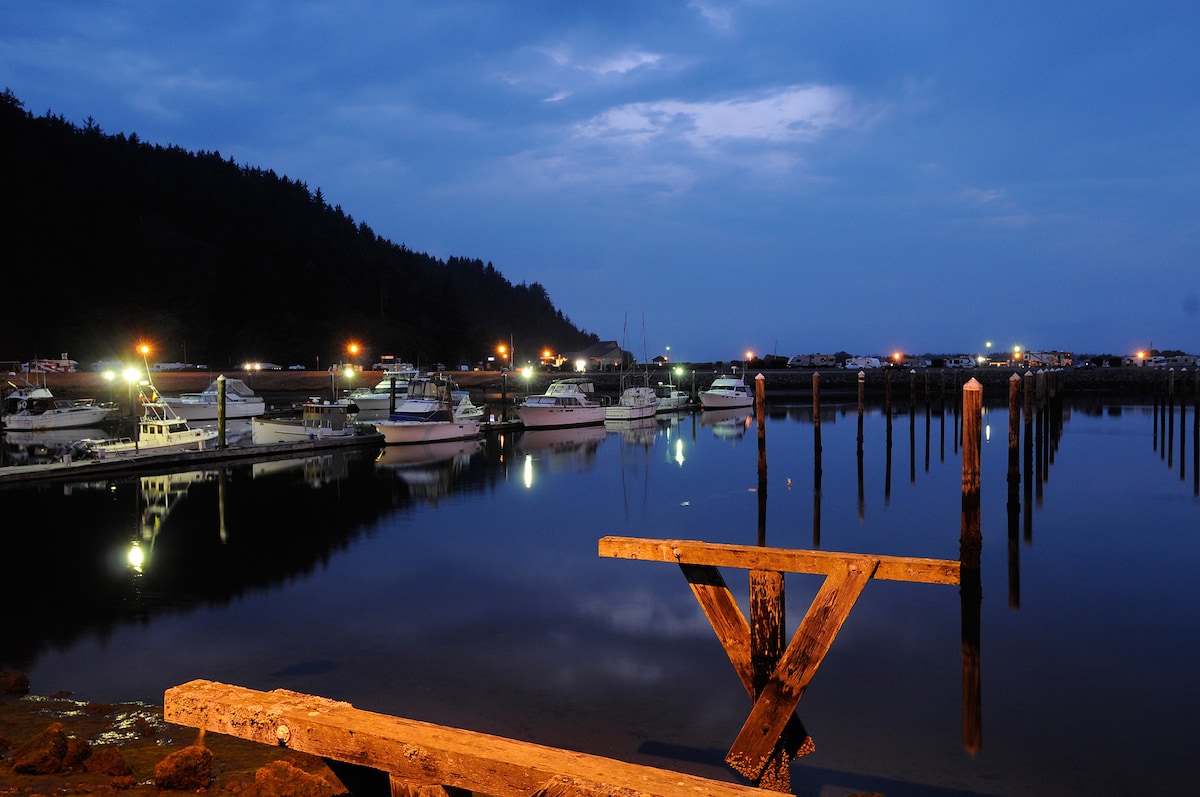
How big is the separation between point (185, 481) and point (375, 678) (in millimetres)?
21226

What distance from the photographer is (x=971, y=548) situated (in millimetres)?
13258

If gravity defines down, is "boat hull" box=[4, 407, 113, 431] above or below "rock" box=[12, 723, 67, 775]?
above

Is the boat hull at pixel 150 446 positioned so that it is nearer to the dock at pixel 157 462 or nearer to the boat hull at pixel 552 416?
the dock at pixel 157 462

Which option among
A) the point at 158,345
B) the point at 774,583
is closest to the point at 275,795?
the point at 774,583

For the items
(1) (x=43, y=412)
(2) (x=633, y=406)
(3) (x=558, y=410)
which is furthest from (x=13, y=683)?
(2) (x=633, y=406)

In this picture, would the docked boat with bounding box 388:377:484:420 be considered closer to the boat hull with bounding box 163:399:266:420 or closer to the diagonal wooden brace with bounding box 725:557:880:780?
the boat hull with bounding box 163:399:266:420

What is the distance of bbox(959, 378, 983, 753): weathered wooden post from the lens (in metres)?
11.4

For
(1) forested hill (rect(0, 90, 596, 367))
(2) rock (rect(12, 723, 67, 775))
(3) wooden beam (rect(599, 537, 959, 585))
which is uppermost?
(1) forested hill (rect(0, 90, 596, 367))

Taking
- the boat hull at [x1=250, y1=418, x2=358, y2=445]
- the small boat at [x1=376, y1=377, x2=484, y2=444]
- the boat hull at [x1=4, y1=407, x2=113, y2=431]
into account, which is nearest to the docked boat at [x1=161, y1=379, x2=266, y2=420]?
the boat hull at [x1=4, y1=407, x2=113, y2=431]

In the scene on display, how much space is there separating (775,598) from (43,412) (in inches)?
2306

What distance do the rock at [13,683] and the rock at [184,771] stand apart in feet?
13.7

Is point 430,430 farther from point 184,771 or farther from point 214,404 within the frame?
point 184,771

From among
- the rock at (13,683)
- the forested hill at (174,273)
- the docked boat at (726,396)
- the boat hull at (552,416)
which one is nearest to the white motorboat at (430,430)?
the boat hull at (552,416)

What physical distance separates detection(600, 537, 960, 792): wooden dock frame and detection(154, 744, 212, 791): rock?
3.91 meters
